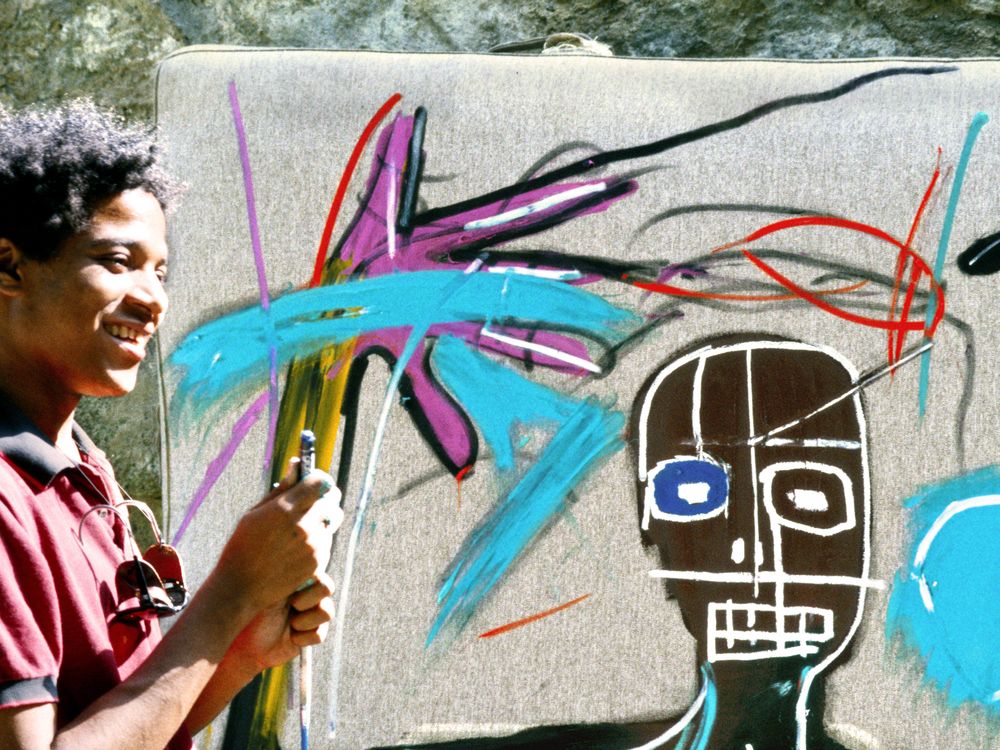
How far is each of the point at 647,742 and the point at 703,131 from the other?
1080mm

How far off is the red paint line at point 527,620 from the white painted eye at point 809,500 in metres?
0.40

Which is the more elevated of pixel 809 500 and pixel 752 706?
pixel 809 500

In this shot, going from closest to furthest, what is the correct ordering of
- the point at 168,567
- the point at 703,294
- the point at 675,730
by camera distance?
the point at 168,567 < the point at 675,730 < the point at 703,294

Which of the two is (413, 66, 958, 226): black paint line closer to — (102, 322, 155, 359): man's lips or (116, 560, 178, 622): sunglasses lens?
(102, 322, 155, 359): man's lips

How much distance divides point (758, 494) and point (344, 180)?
93 centimetres

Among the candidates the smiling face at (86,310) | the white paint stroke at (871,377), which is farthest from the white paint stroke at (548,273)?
the smiling face at (86,310)

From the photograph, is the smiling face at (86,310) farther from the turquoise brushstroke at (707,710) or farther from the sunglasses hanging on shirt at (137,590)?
the turquoise brushstroke at (707,710)

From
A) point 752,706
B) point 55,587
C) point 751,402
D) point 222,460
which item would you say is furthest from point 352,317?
point 55,587

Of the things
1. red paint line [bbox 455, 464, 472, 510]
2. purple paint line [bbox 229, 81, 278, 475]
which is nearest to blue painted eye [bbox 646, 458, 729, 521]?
red paint line [bbox 455, 464, 472, 510]

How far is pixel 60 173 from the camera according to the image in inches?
43.9

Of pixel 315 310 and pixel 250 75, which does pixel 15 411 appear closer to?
pixel 315 310

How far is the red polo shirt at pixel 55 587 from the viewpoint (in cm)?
89

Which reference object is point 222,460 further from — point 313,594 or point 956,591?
point 956,591

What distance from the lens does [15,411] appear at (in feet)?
3.44
